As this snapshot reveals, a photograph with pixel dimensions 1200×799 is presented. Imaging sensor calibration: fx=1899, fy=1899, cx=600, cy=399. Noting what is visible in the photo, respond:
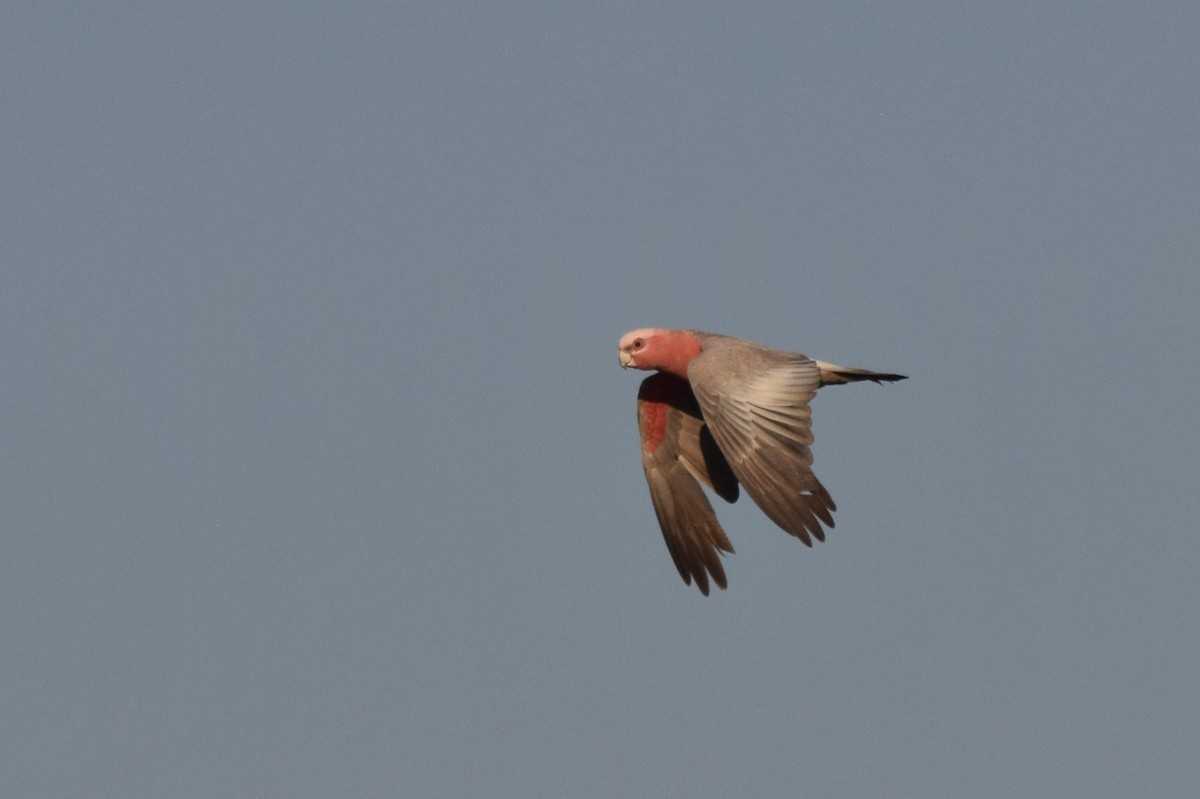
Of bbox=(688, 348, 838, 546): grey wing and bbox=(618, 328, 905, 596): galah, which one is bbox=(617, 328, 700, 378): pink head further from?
bbox=(688, 348, 838, 546): grey wing

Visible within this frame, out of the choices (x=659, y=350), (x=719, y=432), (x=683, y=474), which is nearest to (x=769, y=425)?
(x=719, y=432)

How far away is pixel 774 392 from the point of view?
19312 millimetres

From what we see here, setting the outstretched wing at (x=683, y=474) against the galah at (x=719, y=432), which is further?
the outstretched wing at (x=683, y=474)

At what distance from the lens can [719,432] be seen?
19.1m

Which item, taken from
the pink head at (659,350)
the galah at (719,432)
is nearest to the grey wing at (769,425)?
the galah at (719,432)

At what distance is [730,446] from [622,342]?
3.17 m

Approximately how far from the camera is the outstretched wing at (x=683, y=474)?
21.5 metres

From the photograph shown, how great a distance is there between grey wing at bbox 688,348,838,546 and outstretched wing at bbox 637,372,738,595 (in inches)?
71.5

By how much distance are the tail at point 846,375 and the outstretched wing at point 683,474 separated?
154 centimetres

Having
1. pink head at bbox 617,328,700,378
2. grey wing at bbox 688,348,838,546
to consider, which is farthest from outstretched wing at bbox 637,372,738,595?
grey wing at bbox 688,348,838,546

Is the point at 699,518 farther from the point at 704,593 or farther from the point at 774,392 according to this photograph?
the point at 774,392

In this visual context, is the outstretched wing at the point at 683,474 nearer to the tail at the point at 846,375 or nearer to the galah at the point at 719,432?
the galah at the point at 719,432

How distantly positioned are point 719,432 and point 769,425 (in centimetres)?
51

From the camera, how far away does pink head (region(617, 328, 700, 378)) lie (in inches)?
845
